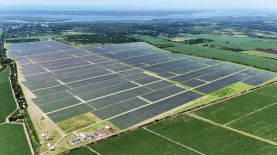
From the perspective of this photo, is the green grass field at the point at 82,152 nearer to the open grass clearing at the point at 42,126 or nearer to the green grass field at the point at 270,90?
the open grass clearing at the point at 42,126

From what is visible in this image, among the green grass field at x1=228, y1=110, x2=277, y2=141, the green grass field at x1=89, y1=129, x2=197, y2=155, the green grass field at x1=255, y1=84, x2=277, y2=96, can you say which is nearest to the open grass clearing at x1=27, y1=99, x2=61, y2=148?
the green grass field at x1=89, y1=129, x2=197, y2=155

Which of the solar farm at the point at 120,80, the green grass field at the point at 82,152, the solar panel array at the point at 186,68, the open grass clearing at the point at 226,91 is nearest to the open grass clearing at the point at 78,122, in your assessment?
the solar farm at the point at 120,80

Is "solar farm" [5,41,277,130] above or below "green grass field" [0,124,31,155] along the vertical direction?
above

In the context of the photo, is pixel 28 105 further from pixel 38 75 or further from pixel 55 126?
pixel 38 75

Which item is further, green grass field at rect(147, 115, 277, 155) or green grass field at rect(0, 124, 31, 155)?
green grass field at rect(147, 115, 277, 155)

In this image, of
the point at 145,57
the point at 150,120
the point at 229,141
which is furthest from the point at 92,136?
the point at 145,57

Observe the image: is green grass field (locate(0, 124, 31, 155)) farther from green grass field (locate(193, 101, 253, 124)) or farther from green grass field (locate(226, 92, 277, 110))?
green grass field (locate(226, 92, 277, 110))

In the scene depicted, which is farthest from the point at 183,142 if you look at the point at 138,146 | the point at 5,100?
the point at 5,100
